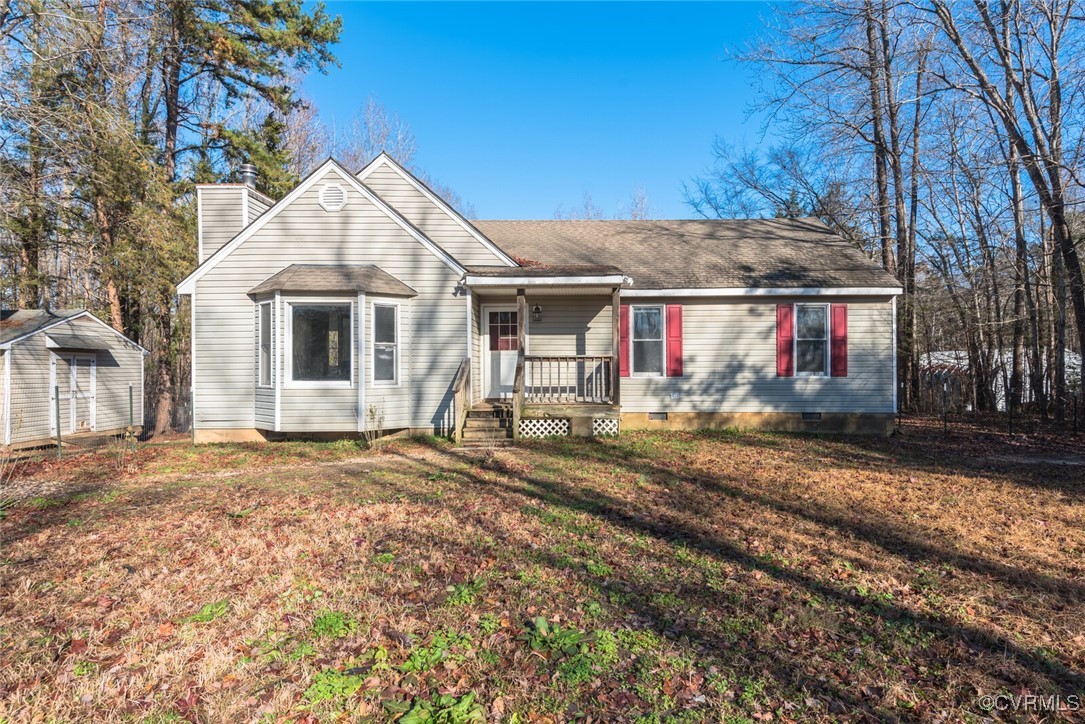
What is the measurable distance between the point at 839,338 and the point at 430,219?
9624 millimetres

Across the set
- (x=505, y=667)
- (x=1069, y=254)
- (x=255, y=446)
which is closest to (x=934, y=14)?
(x=1069, y=254)

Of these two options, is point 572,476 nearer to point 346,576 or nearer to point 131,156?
point 346,576

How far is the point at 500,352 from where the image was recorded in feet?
40.0

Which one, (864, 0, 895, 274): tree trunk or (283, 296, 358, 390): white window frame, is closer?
(283, 296, 358, 390): white window frame

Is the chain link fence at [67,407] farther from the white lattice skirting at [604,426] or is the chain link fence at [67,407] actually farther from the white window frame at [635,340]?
the white window frame at [635,340]

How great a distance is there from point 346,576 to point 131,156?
12.9 metres

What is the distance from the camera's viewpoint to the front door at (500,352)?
12125 millimetres

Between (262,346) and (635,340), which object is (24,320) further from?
(635,340)

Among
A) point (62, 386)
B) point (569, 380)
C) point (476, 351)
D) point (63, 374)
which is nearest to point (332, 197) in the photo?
point (476, 351)

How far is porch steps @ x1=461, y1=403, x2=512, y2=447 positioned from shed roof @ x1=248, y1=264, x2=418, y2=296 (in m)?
2.76

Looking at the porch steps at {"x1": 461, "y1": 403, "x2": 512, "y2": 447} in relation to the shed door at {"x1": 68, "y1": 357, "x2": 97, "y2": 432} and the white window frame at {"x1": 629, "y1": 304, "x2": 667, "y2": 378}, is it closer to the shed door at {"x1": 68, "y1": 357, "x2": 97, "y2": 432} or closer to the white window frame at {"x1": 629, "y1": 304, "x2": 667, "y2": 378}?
the white window frame at {"x1": 629, "y1": 304, "x2": 667, "y2": 378}

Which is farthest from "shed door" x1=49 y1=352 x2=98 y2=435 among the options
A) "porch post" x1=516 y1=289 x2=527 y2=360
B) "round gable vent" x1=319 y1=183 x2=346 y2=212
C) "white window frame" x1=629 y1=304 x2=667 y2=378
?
"white window frame" x1=629 y1=304 x2=667 y2=378

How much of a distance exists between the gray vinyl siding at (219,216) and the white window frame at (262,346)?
2506 mm

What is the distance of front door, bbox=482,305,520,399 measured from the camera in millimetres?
12125
